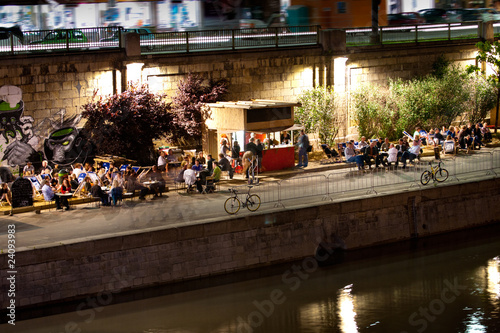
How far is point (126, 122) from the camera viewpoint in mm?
27797

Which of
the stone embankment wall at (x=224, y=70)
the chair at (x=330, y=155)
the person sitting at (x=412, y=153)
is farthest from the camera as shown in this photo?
the chair at (x=330, y=155)

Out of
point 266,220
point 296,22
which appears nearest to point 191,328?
point 266,220

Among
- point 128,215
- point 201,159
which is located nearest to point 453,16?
point 201,159

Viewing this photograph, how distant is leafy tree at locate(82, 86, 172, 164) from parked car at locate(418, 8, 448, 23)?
13.1 metres

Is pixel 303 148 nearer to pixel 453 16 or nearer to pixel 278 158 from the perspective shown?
pixel 278 158

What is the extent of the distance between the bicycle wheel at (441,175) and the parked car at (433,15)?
1004 centimetres

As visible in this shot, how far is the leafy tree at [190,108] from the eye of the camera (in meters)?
29.5

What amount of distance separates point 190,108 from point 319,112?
17.5 feet

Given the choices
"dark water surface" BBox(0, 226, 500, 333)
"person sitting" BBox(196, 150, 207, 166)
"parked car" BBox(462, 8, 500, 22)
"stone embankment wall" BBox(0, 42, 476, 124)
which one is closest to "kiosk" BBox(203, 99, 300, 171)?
"person sitting" BBox(196, 150, 207, 166)

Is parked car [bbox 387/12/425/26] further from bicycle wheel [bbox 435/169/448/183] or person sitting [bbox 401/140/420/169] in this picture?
bicycle wheel [bbox 435/169/448/183]

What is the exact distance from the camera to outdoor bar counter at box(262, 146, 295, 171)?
28.9 metres

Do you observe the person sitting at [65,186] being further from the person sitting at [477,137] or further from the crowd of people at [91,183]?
the person sitting at [477,137]

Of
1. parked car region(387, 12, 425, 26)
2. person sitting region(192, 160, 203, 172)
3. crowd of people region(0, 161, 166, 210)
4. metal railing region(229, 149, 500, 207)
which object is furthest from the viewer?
parked car region(387, 12, 425, 26)

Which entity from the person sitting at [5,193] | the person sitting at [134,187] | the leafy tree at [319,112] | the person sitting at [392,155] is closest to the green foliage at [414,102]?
the leafy tree at [319,112]
